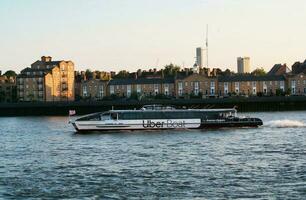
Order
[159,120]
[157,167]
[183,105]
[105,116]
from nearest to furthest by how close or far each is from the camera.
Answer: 1. [157,167]
2. [105,116]
3. [159,120]
4. [183,105]

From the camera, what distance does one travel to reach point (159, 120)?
302 ft

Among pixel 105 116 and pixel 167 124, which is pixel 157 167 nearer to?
pixel 105 116

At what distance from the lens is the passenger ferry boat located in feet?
293

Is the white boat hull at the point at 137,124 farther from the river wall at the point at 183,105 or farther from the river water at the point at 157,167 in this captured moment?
the river wall at the point at 183,105

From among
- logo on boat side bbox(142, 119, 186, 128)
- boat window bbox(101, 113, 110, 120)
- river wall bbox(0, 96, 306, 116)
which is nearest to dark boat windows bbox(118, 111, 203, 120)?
logo on boat side bbox(142, 119, 186, 128)

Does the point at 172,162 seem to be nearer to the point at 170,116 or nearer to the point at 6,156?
the point at 6,156

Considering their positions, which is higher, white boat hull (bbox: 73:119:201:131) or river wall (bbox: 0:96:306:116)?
river wall (bbox: 0:96:306:116)

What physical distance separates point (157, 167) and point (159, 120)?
41532 mm

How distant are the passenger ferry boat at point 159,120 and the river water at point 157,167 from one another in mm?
9060

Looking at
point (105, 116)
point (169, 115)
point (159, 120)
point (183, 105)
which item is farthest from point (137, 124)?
point (183, 105)

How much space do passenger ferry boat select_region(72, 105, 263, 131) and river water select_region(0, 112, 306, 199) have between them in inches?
357

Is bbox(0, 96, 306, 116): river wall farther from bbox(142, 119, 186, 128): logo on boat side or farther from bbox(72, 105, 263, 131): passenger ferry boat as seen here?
bbox(142, 119, 186, 128): logo on boat side

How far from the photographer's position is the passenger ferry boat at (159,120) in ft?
293

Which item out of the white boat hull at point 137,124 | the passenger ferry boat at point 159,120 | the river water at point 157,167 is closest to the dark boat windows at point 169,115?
the passenger ferry boat at point 159,120
